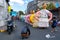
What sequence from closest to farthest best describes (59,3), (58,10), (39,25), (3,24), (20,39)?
1. (20,39)
2. (3,24)
3. (39,25)
4. (58,10)
5. (59,3)

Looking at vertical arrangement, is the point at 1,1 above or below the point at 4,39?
above

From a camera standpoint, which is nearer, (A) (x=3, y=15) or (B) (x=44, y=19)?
(A) (x=3, y=15)

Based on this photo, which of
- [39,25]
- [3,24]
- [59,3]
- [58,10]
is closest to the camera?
[3,24]

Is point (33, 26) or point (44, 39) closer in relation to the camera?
point (44, 39)

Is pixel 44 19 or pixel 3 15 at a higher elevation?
pixel 3 15

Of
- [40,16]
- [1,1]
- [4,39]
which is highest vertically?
[1,1]

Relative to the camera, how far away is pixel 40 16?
732 cm

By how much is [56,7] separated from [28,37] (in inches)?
454

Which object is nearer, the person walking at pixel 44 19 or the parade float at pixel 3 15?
the parade float at pixel 3 15

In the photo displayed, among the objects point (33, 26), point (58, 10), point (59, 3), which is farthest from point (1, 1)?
point (59, 3)

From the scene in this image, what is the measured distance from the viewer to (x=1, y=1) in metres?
6.74

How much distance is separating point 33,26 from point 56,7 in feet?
31.4

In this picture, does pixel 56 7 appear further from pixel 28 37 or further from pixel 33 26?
pixel 28 37

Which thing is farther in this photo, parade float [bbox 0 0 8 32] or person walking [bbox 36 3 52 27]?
person walking [bbox 36 3 52 27]
